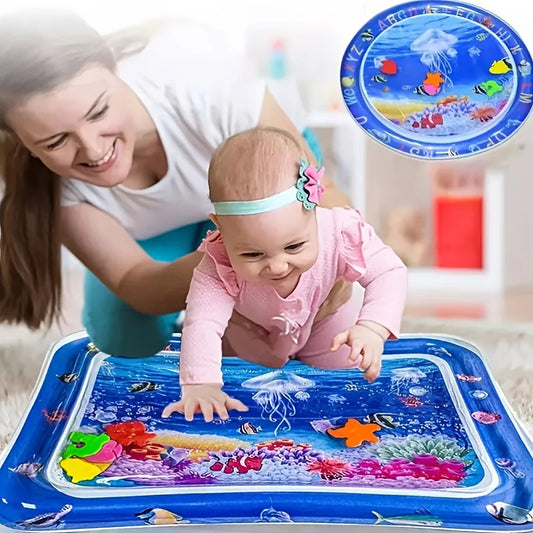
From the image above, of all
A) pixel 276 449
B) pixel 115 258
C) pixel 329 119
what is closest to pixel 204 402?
pixel 276 449

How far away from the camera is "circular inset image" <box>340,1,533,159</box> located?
833 millimetres

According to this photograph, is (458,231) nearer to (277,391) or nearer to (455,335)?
(455,335)

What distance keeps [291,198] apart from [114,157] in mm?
209

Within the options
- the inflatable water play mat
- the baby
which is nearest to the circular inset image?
the baby

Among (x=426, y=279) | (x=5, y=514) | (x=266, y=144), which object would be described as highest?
(x=266, y=144)

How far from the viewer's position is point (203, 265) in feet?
2.71

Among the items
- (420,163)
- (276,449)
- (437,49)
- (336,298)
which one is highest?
(437,49)

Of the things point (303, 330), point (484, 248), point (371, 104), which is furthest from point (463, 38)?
point (303, 330)

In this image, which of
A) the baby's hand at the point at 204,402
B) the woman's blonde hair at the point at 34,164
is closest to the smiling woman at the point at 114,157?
the woman's blonde hair at the point at 34,164

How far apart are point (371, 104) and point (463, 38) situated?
0.10 m

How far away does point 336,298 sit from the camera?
845 millimetres

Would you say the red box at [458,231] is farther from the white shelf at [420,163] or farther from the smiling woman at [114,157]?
the smiling woman at [114,157]

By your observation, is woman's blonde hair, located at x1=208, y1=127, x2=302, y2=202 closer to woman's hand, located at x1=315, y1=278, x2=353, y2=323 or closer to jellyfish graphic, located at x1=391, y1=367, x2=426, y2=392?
woman's hand, located at x1=315, y1=278, x2=353, y2=323

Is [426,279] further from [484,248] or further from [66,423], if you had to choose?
[66,423]
